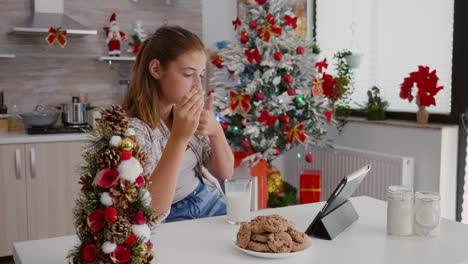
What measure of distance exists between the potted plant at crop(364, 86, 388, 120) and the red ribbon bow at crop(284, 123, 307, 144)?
2.16 feet

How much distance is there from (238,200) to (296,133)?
6.17 ft

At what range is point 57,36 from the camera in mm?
3535

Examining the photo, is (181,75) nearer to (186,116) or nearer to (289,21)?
(186,116)

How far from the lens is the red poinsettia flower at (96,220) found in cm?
81

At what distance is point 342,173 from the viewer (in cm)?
365

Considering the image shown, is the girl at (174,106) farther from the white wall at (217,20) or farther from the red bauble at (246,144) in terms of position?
the white wall at (217,20)

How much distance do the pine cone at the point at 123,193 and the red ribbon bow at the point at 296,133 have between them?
2407 millimetres

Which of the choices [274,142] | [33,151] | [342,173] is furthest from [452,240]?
[33,151]

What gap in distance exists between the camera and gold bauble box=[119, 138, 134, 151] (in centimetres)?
83

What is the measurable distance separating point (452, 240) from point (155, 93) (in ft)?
3.37

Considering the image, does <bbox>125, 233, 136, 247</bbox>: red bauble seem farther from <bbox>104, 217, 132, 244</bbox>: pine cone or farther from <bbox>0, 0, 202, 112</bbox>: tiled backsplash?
<bbox>0, 0, 202, 112</bbox>: tiled backsplash

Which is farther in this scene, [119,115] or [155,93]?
[155,93]

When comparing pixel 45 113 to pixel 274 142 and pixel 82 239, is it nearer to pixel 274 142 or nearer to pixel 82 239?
pixel 274 142

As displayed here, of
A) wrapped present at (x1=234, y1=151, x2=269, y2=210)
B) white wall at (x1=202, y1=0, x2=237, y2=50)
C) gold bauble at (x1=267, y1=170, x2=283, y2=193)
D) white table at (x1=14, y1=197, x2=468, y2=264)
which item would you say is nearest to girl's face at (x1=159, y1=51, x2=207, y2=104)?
white table at (x1=14, y1=197, x2=468, y2=264)
